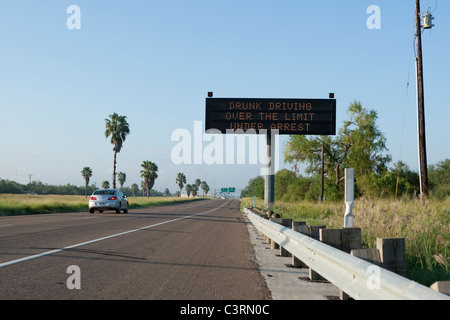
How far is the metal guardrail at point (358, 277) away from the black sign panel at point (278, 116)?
20.0 meters

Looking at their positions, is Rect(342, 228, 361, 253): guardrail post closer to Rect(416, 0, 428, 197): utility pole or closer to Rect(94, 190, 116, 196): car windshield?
Rect(416, 0, 428, 197): utility pole

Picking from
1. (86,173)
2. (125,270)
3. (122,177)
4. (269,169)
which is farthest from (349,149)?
(122,177)

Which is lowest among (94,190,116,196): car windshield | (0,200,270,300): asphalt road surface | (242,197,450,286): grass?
(0,200,270,300): asphalt road surface

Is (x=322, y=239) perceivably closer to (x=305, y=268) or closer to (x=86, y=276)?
→ (x=305, y=268)

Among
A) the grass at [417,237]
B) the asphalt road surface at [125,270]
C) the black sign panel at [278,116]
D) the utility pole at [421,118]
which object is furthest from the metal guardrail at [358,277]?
the black sign panel at [278,116]

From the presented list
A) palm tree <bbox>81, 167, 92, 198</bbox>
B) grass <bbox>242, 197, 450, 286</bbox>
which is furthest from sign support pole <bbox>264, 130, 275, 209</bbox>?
palm tree <bbox>81, 167, 92, 198</bbox>

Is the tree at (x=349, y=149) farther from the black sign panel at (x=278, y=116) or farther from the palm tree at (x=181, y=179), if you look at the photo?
the palm tree at (x=181, y=179)

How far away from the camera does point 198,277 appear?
6.45 meters

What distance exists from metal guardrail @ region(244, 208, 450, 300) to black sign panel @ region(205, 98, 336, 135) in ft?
65.6

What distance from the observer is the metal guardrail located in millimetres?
2842

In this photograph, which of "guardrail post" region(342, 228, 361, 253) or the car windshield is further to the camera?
the car windshield
